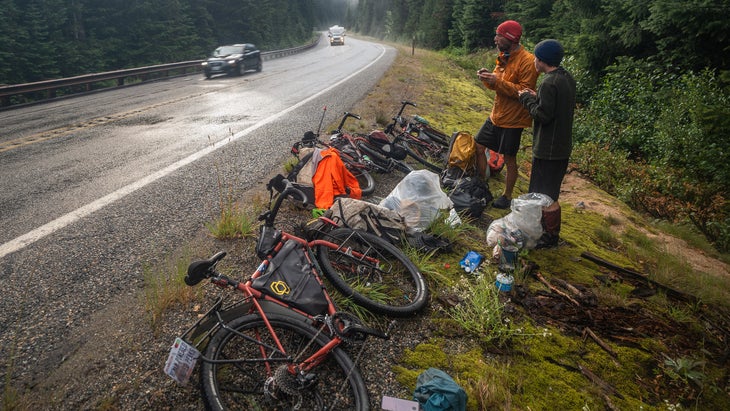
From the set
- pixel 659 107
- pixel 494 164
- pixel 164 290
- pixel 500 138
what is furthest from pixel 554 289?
pixel 659 107

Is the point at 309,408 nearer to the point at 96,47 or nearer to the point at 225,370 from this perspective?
the point at 225,370

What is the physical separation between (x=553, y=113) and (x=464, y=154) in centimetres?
202

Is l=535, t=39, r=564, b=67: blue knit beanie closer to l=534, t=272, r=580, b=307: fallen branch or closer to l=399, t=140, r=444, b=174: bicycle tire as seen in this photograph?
l=534, t=272, r=580, b=307: fallen branch

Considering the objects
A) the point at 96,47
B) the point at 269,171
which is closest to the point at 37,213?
the point at 269,171

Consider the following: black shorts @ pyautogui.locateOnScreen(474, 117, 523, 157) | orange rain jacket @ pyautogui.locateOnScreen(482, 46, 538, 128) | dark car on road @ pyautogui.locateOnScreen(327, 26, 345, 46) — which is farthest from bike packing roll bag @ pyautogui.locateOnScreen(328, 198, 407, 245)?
dark car on road @ pyautogui.locateOnScreen(327, 26, 345, 46)

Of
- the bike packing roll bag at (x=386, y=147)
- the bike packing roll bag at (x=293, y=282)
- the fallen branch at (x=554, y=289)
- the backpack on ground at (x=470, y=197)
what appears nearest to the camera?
the bike packing roll bag at (x=293, y=282)

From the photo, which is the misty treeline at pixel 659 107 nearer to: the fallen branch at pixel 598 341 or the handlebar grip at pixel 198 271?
the fallen branch at pixel 598 341

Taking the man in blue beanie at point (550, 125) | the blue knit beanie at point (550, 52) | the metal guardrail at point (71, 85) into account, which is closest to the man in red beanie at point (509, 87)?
the man in blue beanie at point (550, 125)

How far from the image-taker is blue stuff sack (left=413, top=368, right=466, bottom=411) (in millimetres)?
2363

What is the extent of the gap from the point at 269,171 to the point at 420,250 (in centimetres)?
315

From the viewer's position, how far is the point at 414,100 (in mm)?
12289

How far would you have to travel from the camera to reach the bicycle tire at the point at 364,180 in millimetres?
5468

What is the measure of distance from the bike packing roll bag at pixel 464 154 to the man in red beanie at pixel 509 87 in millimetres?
713

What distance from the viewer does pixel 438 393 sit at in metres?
2.43
